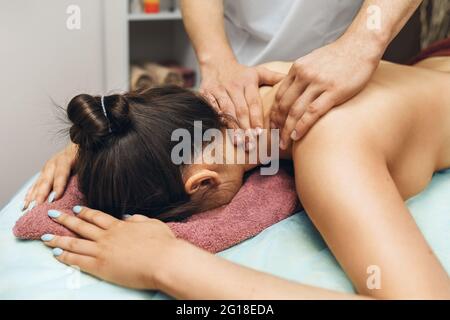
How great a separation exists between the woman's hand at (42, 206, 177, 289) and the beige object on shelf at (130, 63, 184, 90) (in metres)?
1.28

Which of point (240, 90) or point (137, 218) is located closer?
point (137, 218)

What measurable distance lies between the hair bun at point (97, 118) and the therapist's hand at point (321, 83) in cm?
31

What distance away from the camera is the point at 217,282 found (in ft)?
2.79

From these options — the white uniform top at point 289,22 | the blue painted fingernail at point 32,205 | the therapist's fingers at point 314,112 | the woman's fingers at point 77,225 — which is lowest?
the blue painted fingernail at point 32,205

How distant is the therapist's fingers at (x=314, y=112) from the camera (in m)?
1.01

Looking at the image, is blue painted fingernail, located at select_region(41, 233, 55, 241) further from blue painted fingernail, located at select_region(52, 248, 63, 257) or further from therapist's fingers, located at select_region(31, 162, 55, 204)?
therapist's fingers, located at select_region(31, 162, 55, 204)

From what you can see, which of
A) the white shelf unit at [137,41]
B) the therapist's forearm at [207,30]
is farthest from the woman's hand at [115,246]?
the white shelf unit at [137,41]

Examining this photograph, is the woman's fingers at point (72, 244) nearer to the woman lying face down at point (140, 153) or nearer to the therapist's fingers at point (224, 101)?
Result: the woman lying face down at point (140, 153)

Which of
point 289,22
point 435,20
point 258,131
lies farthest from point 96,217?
point 435,20

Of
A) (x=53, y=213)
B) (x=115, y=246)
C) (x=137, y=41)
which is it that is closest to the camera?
(x=115, y=246)

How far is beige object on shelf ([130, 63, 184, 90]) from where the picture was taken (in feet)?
7.45

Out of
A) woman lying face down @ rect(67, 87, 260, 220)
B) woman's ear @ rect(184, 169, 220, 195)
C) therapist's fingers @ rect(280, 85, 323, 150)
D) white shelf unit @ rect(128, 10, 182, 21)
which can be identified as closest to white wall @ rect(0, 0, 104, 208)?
white shelf unit @ rect(128, 10, 182, 21)

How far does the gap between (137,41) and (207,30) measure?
121 cm

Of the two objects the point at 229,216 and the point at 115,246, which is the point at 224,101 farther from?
the point at 115,246
